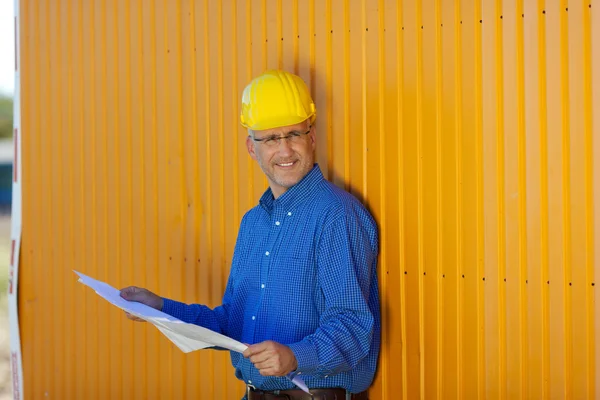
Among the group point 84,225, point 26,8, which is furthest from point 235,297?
point 26,8

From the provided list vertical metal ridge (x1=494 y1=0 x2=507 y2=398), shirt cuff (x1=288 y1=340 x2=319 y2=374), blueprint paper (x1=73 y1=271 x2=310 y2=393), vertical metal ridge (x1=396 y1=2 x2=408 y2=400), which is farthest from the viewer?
vertical metal ridge (x1=396 y1=2 x2=408 y2=400)

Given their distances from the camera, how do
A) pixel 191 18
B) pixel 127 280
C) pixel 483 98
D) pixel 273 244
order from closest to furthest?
pixel 483 98
pixel 273 244
pixel 191 18
pixel 127 280

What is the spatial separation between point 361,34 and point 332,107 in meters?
0.32

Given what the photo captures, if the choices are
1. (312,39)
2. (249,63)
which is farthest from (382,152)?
(249,63)

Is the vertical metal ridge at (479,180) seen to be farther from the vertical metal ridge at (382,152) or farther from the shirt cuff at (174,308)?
the shirt cuff at (174,308)

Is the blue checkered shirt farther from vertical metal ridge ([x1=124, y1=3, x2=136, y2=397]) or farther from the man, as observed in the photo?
vertical metal ridge ([x1=124, y1=3, x2=136, y2=397])

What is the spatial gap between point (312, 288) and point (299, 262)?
11cm

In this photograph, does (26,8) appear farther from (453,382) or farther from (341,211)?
(453,382)

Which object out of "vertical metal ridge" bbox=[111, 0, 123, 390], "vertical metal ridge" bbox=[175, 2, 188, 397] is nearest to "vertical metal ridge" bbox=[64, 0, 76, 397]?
"vertical metal ridge" bbox=[111, 0, 123, 390]

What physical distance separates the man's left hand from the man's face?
713mm

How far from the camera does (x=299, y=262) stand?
278cm

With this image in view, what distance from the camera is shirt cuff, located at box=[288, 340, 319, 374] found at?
8.03 feet

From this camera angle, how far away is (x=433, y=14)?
9.43ft

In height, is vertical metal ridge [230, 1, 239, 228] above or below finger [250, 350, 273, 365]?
above
